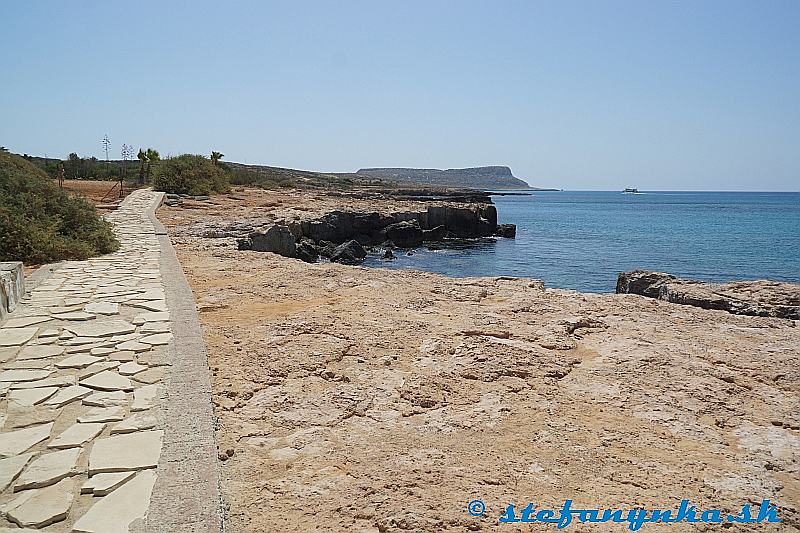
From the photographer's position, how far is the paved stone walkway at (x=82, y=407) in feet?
8.31

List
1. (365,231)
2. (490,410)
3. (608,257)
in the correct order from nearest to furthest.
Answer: (490,410) → (608,257) → (365,231)

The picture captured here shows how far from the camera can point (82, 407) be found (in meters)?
3.54

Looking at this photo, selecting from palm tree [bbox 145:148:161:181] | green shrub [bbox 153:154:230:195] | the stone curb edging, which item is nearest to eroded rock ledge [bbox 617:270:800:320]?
the stone curb edging

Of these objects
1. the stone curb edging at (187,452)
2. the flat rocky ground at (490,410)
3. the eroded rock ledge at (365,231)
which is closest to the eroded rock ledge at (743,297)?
the flat rocky ground at (490,410)

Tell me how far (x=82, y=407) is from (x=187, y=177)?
90.7 ft

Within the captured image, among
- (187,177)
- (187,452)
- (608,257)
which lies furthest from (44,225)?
(608,257)

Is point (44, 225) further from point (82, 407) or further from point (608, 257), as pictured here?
point (608, 257)

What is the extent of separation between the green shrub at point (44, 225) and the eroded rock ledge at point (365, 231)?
4.09 meters

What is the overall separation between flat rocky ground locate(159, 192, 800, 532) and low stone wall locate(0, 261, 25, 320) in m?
1.75

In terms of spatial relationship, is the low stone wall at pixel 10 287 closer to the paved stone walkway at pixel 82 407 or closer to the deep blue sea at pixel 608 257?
the paved stone walkway at pixel 82 407

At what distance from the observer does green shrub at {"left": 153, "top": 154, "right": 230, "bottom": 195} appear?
95.3 feet

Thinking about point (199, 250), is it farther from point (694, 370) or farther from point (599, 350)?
point (694, 370)

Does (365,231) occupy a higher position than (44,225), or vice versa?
(44,225)

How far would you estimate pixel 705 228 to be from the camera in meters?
51.0
